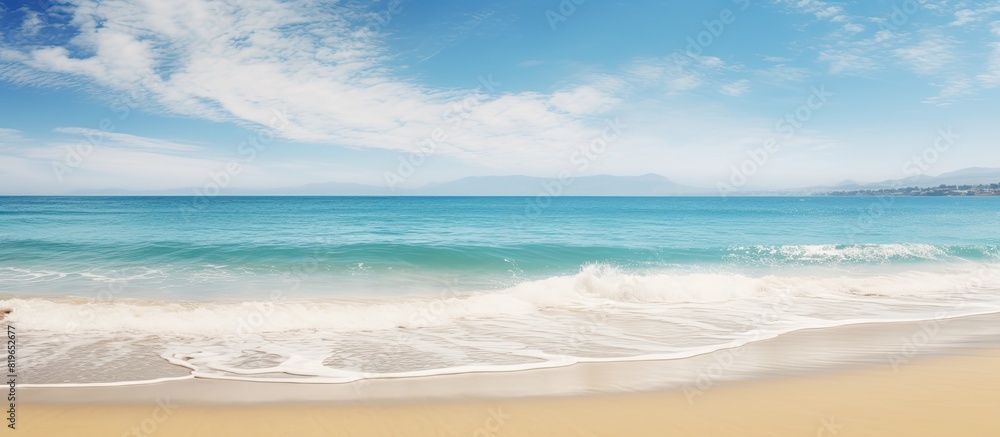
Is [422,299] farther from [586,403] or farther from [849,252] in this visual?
[849,252]

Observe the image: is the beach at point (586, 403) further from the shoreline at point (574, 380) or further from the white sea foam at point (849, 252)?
the white sea foam at point (849, 252)

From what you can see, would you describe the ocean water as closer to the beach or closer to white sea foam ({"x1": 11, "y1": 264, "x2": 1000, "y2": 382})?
white sea foam ({"x1": 11, "y1": 264, "x2": 1000, "y2": 382})

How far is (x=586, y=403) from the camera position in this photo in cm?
550

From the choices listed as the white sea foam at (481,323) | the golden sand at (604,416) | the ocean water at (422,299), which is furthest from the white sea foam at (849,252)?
the golden sand at (604,416)

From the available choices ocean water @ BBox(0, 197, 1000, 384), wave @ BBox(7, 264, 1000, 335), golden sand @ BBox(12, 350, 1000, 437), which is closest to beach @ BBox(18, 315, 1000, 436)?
golden sand @ BBox(12, 350, 1000, 437)

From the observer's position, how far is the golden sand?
4766mm

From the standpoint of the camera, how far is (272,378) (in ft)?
20.9

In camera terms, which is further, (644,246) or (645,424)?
(644,246)

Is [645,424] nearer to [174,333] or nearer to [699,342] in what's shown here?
[699,342]

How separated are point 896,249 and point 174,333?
29.7 metres

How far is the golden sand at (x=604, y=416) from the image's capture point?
15.6 ft

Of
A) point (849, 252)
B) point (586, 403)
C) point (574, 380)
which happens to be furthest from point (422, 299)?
point (849, 252)

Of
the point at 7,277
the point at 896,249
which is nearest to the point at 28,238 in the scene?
the point at 7,277

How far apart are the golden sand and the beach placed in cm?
2
